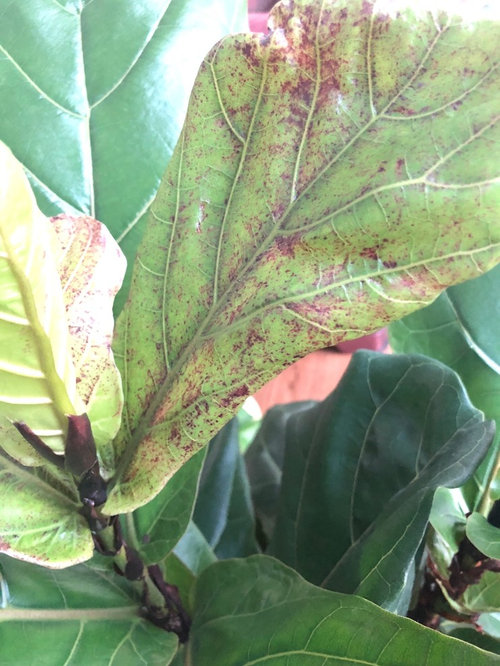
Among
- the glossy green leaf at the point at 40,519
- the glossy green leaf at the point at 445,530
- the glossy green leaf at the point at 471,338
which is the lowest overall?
the glossy green leaf at the point at 445,530

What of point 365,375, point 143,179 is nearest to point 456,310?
point 365,375

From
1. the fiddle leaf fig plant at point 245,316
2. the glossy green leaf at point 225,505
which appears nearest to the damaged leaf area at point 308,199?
the fiddle leaf fig plant at point 245,316

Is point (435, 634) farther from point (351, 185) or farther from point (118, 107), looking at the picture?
point (118, 107)

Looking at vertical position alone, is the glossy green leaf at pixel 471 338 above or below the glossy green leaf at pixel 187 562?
above

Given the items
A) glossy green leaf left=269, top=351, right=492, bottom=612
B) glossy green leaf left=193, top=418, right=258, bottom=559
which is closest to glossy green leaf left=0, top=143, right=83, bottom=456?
glossy green leaf left=269, top=351, right=492, bottom=612

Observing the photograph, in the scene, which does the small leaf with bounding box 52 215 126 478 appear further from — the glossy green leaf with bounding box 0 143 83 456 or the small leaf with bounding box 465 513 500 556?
the small leaf with bounding box 465 513 500 556

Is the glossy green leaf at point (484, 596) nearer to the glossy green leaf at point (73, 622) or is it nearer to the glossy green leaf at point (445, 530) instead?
the glossy green leaf at point (445, 530)
